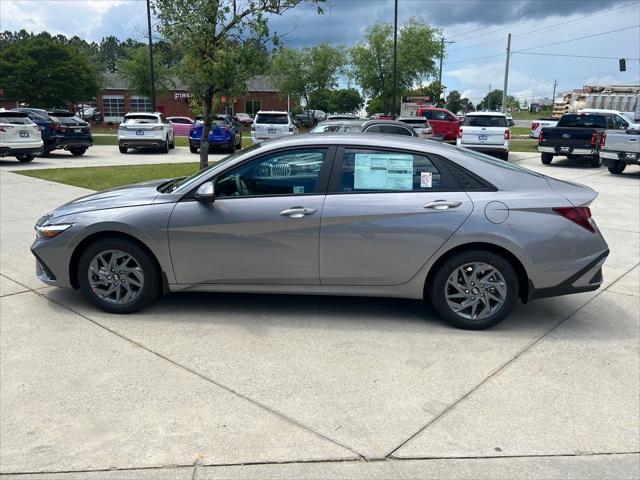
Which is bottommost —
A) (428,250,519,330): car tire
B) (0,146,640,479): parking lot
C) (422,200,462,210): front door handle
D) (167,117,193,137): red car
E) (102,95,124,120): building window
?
(0,146,640,479): parking lot

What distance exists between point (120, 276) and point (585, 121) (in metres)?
19.4

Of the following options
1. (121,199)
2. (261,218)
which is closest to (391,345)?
(261,218)

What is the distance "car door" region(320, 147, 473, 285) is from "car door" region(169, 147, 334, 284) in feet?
0.43

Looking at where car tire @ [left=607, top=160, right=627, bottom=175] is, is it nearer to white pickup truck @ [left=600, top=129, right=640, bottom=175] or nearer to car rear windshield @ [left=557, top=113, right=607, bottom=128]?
white pickup truck @ [left=600, top=129, right=640, bottom=175]

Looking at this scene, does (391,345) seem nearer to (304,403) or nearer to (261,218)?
(304,403)

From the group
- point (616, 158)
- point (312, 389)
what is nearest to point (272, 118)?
point (616, 158)

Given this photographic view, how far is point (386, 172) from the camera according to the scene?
453cm

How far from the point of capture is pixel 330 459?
2852 millimetres

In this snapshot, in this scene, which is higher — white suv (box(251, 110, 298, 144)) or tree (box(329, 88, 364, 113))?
tree (box(329, 88, 364, 113))

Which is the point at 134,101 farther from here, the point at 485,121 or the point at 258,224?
the point at 258,224

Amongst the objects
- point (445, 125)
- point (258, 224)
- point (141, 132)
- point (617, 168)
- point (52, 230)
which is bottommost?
point (617, 168)

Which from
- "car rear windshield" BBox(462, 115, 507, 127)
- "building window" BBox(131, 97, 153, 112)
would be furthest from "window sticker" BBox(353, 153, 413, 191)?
"building window" BBox(131, 97, 153, 112)

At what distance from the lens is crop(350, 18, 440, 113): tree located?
41.7 metres

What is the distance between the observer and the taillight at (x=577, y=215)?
440 centimetres
